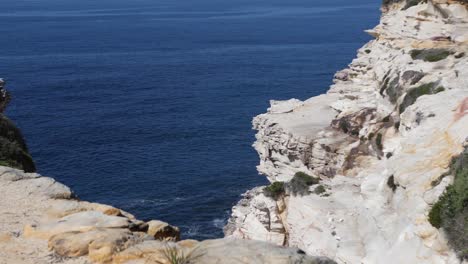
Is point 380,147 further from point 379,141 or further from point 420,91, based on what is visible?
point 420,91

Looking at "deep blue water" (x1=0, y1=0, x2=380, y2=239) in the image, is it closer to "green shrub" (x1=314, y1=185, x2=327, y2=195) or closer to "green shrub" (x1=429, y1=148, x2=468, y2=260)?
"green shrub" (x1=314, y1=185, x2=327, y2=195)

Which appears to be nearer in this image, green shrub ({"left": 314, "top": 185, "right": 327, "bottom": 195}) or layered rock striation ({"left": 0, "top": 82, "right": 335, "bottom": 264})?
layered rock striation ({"left": 0, "top": 82, "right": 335, "bottom": 264})

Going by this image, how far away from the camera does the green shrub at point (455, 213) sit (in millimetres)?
18688

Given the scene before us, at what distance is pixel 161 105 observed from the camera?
105 metres

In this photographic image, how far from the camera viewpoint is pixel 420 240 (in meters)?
21.1

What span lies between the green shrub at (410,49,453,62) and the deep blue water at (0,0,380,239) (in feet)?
87.8

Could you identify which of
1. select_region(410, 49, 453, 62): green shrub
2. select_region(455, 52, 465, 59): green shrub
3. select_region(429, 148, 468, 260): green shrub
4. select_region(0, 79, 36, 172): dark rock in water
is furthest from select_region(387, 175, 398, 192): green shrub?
select_region(410, 49, 453, 62): green shrub

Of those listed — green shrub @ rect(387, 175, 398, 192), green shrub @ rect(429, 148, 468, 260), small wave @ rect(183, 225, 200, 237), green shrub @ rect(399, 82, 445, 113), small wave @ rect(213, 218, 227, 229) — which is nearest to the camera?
green shrub @ rect(429, 148, 468, 260)

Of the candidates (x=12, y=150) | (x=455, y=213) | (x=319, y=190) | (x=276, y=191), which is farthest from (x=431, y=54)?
(x=12, y=150)

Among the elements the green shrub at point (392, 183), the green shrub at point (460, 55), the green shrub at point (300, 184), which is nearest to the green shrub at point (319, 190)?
the green shrub at point (300, 184)

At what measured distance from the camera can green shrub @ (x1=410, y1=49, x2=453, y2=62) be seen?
4512cm

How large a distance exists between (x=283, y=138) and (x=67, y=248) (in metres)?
34.5

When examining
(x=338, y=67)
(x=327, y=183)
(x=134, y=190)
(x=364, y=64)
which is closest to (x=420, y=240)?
(x=327, y=183)

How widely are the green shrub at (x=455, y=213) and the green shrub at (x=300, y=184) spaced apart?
17.9m
